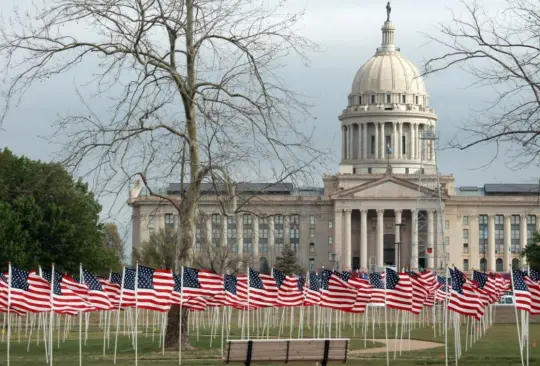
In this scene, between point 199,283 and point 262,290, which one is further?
point 262,290

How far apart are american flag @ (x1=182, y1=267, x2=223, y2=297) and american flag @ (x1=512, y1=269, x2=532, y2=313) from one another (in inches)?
411

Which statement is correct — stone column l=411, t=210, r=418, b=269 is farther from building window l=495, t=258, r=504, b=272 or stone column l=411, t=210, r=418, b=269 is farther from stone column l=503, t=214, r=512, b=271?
stone column l=503, t=214, r=512, b=271

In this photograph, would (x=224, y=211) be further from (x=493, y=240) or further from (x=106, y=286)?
(x=493, y=240)

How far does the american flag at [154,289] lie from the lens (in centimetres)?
4009

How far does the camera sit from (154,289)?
40.2m

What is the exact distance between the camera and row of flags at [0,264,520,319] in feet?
130

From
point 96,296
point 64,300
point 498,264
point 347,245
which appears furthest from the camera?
point 498,264

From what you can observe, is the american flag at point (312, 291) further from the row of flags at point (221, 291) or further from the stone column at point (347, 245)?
the stone column at point (347, 245)

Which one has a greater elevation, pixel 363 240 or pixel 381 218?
pixel 381 218

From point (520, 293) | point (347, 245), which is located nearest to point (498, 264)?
point (347, 245)

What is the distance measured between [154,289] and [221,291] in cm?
470

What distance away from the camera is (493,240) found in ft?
624

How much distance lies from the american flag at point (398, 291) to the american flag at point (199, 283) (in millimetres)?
5069

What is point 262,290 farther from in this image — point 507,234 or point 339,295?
point 507,234
